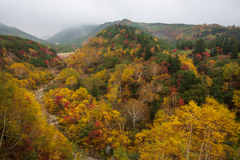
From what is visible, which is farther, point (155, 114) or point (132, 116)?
point (155, 114)

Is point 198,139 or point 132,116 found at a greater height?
point 198,139

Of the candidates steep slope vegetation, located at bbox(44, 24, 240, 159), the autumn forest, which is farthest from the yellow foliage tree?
the autumn forest

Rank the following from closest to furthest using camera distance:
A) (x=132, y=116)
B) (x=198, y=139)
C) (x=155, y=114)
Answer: (x=198, y=139) → (x=132, y=116) → (x=155, y=114)

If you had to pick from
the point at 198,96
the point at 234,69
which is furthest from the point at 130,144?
the point at 234,69

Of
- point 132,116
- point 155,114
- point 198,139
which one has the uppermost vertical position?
point 198,139

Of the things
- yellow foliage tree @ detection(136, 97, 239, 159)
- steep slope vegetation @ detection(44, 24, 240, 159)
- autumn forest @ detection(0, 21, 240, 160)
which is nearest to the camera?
autumn forest @ detection(0, 21, 240, 160)

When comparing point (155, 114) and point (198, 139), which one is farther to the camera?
point (155, 114)

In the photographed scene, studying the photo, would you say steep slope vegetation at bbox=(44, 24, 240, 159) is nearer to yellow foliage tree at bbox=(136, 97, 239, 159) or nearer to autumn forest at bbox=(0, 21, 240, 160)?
yellow foliage tree at bbox=(136, 97, 239, 159)

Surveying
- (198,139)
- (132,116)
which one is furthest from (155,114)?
(198,139)

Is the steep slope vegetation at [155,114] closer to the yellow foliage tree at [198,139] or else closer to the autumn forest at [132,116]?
the yellow foliage tree at [198,139]

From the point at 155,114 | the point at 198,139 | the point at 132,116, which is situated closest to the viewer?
the point at 198,139

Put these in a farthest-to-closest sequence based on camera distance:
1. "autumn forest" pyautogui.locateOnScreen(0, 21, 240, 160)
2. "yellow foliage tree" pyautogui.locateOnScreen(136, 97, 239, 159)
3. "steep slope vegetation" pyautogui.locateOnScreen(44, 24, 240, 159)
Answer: "steep slope vegetation" pyautogui.locateOnScreen(44, 24, 240, 159), "yellow foliage tree" pyautogui.locateOnScreen(136, 97, 239, 159), "autumn forest" pyautogui.locateOnScreen(0, 21, 240, 160)

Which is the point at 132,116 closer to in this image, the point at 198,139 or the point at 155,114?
the point at 155,114

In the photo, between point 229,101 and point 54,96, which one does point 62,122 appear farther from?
point 229,101
